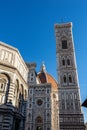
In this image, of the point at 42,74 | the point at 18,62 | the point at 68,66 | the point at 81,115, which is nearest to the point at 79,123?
the point at 81,115

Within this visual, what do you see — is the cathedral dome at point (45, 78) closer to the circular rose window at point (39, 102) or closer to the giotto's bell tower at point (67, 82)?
the giotto's bell tower at point (67, 82)

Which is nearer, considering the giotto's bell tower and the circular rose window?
the giotto's bell tower

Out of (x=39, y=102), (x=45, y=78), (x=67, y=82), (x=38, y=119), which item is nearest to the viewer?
(x=38, y=119)

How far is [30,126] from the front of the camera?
131 ft

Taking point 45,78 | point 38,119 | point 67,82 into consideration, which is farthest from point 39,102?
point 45,78

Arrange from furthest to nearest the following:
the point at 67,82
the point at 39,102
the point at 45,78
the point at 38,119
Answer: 1. the point at 45,78
2. the point at 39,102
3. the point at 67,82
4. the point at 38,119

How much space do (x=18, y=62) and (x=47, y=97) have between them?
29.0 m

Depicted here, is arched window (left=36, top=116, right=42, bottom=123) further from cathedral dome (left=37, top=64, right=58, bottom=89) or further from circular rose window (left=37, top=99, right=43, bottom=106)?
cathedral dome (left=37, top=64, right=58, bottom=89)

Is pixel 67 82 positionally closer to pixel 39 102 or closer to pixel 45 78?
pixel 39 102

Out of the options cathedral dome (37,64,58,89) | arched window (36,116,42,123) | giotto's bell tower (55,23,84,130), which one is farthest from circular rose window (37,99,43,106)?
cathedral dome (37,64,58,89)

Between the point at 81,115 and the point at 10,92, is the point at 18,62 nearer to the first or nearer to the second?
the point at 10,92

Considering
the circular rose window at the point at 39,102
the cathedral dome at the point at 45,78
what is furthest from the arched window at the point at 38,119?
the cathedral dome at the point at 45,78

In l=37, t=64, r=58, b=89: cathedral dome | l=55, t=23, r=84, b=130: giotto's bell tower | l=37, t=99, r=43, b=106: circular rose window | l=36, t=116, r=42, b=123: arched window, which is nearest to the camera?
l=55, t=23, r=84, b=130: giotto's bell tower

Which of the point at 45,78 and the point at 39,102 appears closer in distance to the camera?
the point at 39,102
